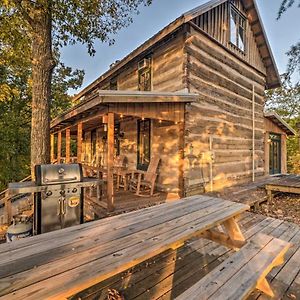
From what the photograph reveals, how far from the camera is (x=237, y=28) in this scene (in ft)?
28.0

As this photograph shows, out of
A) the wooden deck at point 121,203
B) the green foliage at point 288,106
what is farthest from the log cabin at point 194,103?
the green foliage at point 288,106

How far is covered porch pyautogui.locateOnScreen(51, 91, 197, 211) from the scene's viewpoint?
4547mm

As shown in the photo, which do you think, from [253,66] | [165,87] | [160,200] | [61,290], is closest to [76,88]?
[165,87]

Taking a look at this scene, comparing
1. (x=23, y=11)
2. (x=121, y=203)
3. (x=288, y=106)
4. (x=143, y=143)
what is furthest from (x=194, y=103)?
(x=288, y=106)

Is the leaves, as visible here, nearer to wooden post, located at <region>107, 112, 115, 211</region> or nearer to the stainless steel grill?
wooden post, located at <region>107, 112, 115, 211</region>

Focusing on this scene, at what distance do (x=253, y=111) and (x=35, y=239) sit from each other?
32.6ft

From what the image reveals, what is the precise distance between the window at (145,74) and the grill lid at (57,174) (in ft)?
16.8

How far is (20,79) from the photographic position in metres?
13.4

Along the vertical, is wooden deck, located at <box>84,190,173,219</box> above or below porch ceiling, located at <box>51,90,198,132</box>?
below

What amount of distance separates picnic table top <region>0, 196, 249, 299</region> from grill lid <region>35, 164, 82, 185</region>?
1.78 metres

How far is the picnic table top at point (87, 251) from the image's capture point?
1136mm

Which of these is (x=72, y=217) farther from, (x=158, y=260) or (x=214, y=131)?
(x=214, y=131)

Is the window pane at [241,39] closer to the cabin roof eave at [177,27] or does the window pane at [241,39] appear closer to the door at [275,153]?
the cabin roof eave at [177,27]

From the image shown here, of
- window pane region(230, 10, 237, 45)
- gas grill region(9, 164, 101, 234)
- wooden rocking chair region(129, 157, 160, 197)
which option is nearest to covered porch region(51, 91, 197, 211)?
wooden rocking chair region(129, 157, 160, 197)
